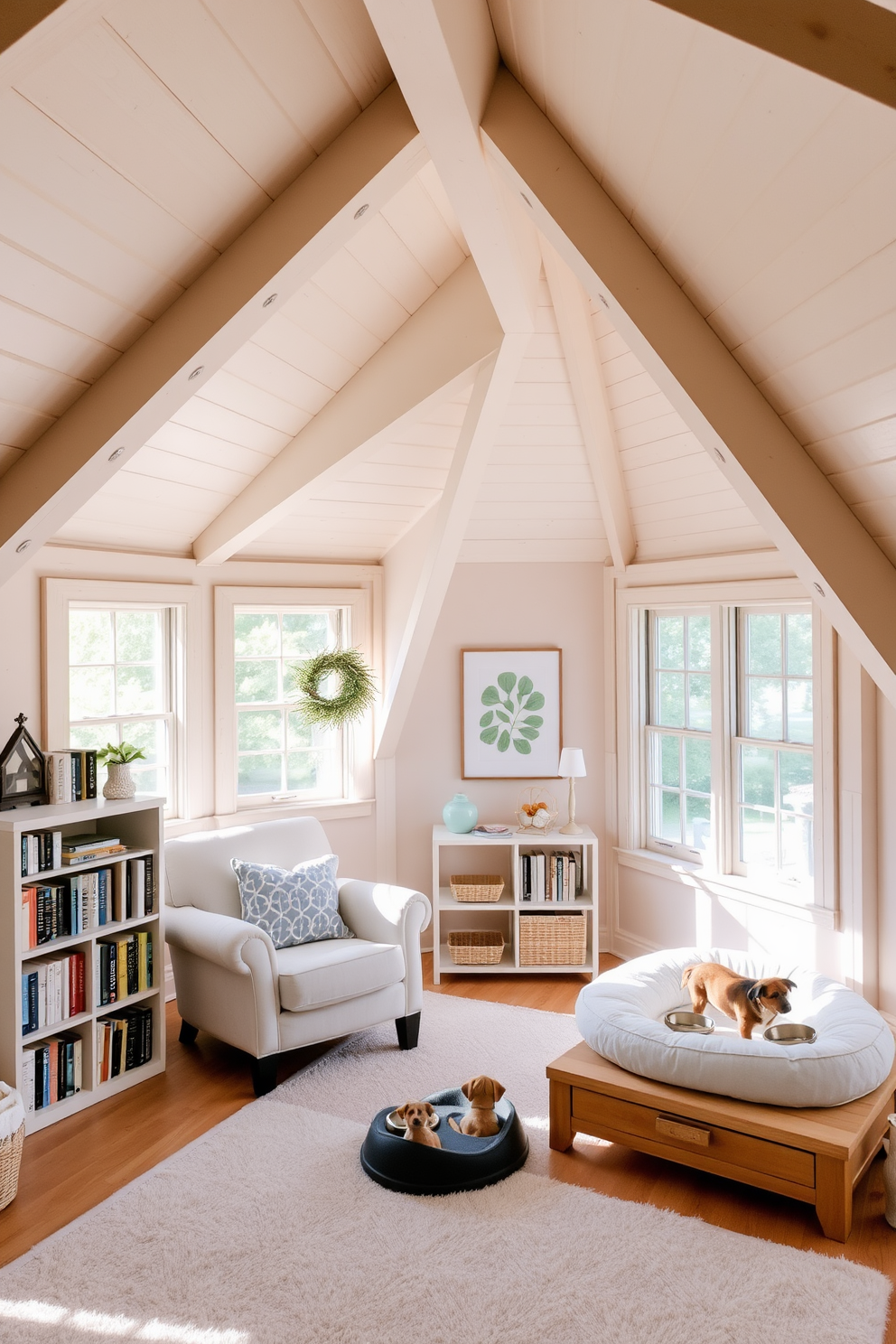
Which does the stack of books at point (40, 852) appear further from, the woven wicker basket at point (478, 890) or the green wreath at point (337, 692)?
the woven wicker basket at point (478, 890)

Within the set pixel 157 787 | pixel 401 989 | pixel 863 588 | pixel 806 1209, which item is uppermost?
pixel 863 588

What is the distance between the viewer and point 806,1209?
2.73 metres

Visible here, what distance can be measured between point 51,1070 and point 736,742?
3.26 m

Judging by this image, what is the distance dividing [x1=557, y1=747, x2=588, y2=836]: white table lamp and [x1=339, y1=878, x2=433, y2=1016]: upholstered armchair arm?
110 centimetres

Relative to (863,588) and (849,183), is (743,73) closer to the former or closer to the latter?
(849,183)

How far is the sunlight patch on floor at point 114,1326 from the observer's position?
7.24ft

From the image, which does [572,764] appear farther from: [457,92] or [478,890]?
[457,92]

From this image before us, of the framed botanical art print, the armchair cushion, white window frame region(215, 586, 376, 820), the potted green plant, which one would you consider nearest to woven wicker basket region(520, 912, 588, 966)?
the framed botanical art print

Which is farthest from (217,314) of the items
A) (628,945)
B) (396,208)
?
(628,945)

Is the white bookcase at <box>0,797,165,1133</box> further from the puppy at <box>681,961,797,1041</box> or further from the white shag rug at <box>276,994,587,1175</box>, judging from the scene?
the puppy at <box>681,961,797,1041</box>

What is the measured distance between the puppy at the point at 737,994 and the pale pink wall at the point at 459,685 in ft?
6.12

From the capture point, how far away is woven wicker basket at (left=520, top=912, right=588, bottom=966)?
467 centimetres

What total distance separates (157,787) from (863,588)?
11.5ft

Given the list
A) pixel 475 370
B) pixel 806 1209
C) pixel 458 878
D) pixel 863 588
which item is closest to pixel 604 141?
pixel 863 588
